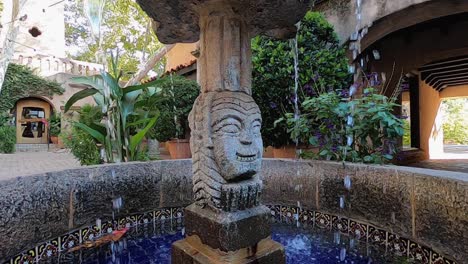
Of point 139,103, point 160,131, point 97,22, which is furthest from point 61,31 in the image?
point 139,103

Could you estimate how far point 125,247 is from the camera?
2312 millimetres

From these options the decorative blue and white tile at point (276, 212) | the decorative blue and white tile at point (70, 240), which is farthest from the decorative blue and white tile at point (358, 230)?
the decorative blue and white tile at point (70, 240)

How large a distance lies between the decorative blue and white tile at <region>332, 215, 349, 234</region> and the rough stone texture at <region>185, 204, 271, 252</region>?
106 cm

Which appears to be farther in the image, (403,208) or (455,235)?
(403,208)

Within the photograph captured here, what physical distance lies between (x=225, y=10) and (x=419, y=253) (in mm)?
2033

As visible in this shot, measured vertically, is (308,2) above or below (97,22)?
below

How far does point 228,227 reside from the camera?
1607 mm

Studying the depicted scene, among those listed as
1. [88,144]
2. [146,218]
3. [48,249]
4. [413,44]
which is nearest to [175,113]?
[88,144]

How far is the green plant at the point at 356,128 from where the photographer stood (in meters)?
2.60

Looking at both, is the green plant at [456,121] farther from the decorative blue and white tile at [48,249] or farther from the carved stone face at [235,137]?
the decorative blue and white tile at [48,249]

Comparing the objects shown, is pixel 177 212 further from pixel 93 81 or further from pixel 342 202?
pixel 93 81

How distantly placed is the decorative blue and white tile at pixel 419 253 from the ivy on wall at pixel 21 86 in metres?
15.4

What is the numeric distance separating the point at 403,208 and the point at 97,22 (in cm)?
1133

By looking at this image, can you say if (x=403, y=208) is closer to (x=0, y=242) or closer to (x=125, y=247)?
(x=125, y=247)
